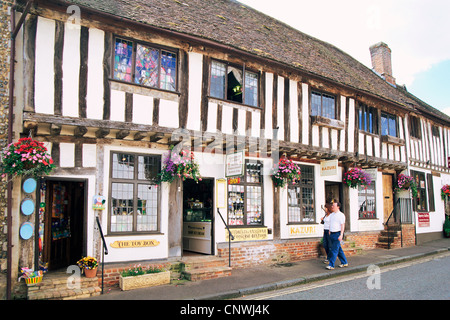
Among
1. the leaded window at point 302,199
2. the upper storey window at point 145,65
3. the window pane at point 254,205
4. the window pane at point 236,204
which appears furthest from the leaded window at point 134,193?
the leaded window at point 302,199

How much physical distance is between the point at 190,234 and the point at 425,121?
1375 cm

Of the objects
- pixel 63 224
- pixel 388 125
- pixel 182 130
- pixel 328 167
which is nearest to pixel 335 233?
pixel 328 167

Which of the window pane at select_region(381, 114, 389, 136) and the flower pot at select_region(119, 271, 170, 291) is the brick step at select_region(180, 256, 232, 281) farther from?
the window pane at select_region(381, 114, 389, 136)

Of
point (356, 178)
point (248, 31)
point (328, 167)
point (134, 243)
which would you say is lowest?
point (134, 243)

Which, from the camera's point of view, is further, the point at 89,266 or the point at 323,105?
the point at 323,105

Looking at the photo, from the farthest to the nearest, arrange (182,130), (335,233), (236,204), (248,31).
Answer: (248,31) < (236,204) < (335,233) < (182,130)

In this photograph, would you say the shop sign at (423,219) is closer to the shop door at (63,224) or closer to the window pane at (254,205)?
the window pane at (254,205)

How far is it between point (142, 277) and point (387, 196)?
465 inches

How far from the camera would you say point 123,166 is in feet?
27.9

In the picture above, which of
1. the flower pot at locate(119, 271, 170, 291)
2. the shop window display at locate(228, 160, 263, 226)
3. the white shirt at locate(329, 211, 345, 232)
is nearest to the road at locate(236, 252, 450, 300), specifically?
the white shirt at locate(329, 211, 345, 232)

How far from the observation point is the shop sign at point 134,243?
8.01 metres

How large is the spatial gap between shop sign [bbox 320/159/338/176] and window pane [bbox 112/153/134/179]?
6791 mm

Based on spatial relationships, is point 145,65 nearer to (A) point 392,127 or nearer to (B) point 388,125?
(B) point 388,125
